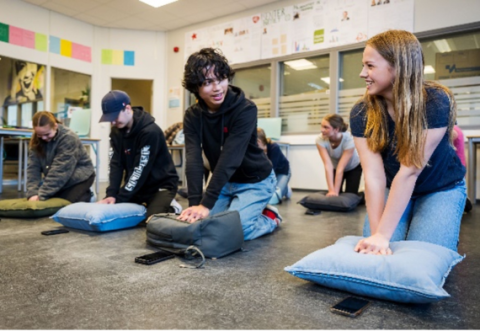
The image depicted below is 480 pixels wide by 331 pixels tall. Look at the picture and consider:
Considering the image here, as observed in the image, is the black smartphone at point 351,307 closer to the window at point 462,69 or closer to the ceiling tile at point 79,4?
the window at point 462,69

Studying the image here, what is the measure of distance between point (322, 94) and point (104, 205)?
11.5 ft

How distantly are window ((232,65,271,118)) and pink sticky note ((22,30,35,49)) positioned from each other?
2.97m

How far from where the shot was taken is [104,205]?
6.54 ft

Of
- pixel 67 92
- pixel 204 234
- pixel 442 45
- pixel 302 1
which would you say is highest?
pixel 302 1

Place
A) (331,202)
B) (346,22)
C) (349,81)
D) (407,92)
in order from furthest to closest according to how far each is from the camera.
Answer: (349,81)
(346,22)
(331,202)
(407,92)

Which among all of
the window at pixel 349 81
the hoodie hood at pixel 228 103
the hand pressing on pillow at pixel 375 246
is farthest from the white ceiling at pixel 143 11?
the hand pressing on pillow at pixel 375 246

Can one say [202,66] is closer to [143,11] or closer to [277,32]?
[277,32]

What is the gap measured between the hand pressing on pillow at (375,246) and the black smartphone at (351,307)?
16 centimetres

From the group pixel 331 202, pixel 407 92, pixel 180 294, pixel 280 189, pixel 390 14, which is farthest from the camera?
pixel 390 14

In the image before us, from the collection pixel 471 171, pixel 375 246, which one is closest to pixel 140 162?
pixel 375 246

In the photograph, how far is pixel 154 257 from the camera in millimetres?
1441

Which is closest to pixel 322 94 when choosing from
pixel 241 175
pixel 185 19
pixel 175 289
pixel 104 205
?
pixel 185 19

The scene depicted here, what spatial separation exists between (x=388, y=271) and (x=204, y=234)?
714mm

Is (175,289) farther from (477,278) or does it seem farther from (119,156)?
(119,156)
